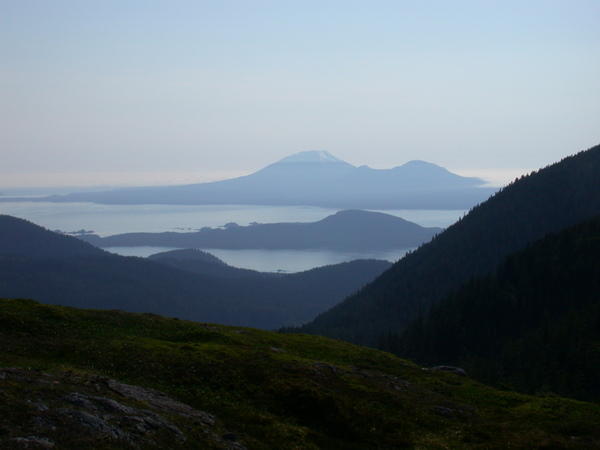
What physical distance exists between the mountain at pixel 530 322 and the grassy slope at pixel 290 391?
126 feet

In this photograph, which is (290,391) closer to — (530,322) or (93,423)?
(93,423)

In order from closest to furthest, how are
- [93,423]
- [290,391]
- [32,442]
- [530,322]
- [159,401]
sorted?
[32,442], [93,423], [159,401], [290,391], [530,322]

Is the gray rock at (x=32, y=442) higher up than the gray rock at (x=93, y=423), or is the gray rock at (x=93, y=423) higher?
the gray rock at (x=32, y=442)

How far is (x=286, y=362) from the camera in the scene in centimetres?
3628

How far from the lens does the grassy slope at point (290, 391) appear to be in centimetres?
2797

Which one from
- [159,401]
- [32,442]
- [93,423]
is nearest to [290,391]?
[159,401]

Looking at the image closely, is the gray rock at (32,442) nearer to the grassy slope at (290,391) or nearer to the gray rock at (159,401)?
the gray rock at (159,401)

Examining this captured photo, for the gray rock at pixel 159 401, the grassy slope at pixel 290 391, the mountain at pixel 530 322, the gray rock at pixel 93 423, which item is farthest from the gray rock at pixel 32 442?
the mountain at pixel 530 322

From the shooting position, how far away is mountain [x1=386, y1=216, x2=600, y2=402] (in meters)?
76.4

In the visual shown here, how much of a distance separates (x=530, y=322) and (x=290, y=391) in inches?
3767

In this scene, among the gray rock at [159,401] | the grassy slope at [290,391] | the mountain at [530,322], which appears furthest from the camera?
the mountain at [530,322]

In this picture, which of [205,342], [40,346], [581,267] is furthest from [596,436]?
[581,267]

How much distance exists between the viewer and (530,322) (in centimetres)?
11200

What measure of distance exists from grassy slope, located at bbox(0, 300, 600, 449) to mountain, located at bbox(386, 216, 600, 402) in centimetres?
3827
